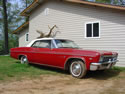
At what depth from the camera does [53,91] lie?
4.29m

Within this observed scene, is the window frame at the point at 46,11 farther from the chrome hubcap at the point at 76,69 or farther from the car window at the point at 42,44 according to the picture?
the chrome hubcap at the point at 76,69

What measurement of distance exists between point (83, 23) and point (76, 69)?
16.1 feet

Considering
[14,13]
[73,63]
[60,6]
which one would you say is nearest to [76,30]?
[60,6]

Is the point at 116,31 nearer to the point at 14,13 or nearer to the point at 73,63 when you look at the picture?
the point at 73,63

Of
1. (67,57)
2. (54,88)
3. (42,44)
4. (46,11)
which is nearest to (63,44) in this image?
(67,57)

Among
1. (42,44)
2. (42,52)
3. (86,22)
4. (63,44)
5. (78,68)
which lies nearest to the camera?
(78,68)

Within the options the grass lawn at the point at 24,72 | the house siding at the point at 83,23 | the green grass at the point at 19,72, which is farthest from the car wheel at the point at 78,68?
the house siding at the point at 83,23

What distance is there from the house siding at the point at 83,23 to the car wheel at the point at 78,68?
12.3ft

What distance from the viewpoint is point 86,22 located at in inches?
387

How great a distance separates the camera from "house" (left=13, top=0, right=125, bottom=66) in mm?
8539

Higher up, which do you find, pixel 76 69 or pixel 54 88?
pixel 76 69

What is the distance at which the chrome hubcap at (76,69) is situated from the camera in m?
5.83

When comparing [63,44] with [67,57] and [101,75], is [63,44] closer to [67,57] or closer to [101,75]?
[67,57]

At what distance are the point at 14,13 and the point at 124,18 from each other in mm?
31770
